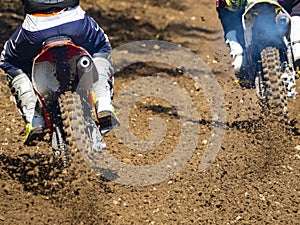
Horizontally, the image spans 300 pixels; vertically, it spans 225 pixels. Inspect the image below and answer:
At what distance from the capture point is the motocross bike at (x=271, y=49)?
5477 millimetres

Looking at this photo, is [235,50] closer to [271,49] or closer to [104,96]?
[271,49]

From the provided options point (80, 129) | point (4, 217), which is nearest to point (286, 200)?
point (80, 129)

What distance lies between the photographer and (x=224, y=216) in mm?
4699

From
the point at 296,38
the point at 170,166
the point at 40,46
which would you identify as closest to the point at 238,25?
the point at 296,38

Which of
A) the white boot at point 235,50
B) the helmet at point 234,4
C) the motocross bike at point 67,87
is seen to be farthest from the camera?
the white boot at point 235,50

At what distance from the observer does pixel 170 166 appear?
551 cm

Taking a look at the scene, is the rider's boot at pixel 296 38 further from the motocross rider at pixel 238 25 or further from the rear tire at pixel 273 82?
the rear tire at pixel 273 82

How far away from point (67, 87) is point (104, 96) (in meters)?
0.45

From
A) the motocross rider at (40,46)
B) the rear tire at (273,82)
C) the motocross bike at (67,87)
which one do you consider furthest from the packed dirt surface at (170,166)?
the motocross rider at (40,46)

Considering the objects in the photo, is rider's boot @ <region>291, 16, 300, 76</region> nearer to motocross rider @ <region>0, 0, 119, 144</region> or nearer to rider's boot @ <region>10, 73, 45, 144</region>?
motocross rider @ <region>0, 0, 119, 144</region>

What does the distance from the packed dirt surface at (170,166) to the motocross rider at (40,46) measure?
444 mm

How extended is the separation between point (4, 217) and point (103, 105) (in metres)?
1.14

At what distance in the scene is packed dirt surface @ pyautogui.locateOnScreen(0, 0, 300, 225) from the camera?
15.6 ft

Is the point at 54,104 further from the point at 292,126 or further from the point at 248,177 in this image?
the point at 292,126
